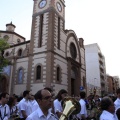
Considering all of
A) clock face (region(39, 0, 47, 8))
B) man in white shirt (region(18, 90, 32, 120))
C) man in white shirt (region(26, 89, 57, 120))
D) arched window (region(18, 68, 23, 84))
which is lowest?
man in white shirt (region(18, 90, 32, 120))

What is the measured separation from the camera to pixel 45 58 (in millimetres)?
23328

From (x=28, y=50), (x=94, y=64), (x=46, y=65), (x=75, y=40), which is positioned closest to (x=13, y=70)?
(x=28, y=50)

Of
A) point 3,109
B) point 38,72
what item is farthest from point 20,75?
point 3,109

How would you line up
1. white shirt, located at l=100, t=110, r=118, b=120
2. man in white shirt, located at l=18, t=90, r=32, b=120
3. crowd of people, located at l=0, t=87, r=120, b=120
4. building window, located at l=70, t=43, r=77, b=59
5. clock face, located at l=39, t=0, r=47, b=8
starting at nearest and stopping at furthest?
crowd of people, located at l=0, t=87, r=120, b=120 → white shirt, located at l=100, t=110, r=118, b=120 → man in white shirt, located at l=18, t=90, r=32, b=120 → clock face, located at l=39, t=0, r=47, b=8 → building window, located at l=70, t=43, r=77, b=59

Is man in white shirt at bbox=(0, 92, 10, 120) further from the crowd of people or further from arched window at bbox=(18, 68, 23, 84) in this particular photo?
arched window at bbox=(18, 68, 23, 84)

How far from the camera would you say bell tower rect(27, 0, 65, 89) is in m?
23.0

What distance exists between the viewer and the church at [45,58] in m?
23.1

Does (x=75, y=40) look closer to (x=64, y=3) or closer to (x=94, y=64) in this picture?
(x=64, y=3)

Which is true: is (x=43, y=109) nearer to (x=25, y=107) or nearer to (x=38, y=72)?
(x=25, y=107)

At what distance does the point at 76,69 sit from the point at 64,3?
1229 cm

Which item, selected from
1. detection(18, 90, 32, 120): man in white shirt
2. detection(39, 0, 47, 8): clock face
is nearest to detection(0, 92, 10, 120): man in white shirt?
detection(18, 90, 32, 120): man in white shirt

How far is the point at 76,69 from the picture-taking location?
30078mm

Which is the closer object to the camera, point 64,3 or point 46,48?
point 46,48

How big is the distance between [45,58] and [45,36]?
3487mm
